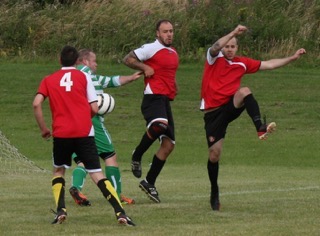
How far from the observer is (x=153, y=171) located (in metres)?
13.3

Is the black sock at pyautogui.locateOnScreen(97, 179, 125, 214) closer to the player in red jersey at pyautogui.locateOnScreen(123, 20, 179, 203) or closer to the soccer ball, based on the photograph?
the soccer ball

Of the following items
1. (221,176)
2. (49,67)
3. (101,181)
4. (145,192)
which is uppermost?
(101,181)

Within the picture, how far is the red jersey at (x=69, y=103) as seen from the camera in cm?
1070

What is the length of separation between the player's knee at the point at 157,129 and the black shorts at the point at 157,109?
48 mm

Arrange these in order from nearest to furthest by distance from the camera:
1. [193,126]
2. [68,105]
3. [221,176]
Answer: [68,105]
[221,176]
[193,126]

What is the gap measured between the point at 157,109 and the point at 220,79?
3.80 ft

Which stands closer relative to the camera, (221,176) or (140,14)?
(221,176)

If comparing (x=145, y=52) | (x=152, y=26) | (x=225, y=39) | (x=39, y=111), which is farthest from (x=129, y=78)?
(x=152, y=26)

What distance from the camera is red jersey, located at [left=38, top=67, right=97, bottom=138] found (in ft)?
35.1

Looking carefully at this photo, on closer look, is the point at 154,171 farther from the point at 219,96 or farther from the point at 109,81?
the point at 219,96

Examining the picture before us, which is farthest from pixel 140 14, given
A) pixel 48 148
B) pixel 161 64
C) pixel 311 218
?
pixel 311 218

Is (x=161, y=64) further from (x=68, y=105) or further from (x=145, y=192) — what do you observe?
(x=68, y=105)

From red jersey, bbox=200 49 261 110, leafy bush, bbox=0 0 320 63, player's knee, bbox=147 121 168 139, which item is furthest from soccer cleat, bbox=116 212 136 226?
leafy bush, bbox=0 0 320 63

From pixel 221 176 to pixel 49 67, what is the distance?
16.2 meters
